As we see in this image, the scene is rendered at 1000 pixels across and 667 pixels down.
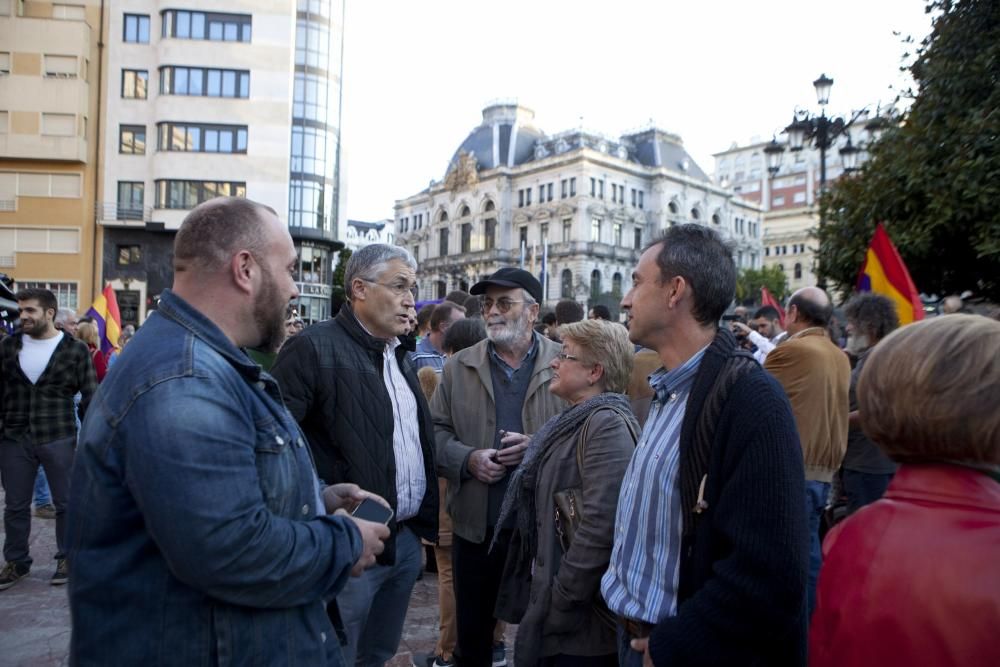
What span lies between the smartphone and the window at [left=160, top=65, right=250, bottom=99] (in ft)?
122

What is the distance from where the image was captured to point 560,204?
71625 millimetres

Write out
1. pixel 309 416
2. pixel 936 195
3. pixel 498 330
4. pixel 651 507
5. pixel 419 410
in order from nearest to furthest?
pixel 651 507
pixel 309 416
pixel 419 410
pixel 498 330
pixel 936 195

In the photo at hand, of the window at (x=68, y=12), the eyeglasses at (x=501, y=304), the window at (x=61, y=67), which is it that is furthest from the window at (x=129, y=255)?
the eyeglasses at (x=501, y=304)

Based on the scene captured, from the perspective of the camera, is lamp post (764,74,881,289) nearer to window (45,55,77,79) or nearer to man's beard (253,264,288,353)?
man's beard (253,264,288,353)

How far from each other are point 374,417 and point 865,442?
4253 mm

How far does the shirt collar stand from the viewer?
2.32m

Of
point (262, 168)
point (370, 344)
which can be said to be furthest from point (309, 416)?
point (262, 168)

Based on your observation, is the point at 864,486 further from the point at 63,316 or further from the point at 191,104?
the point at 191,104

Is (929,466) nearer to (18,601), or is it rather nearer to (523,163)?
(18,601)

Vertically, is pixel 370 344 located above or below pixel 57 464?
above

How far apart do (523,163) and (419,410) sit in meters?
75.8

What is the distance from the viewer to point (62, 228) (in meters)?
34.2

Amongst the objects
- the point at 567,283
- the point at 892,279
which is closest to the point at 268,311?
the point at 892,279

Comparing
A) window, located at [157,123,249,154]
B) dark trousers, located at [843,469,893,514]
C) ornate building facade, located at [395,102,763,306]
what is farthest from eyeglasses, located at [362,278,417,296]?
ornate building facade, located at [395,102,763,306]
